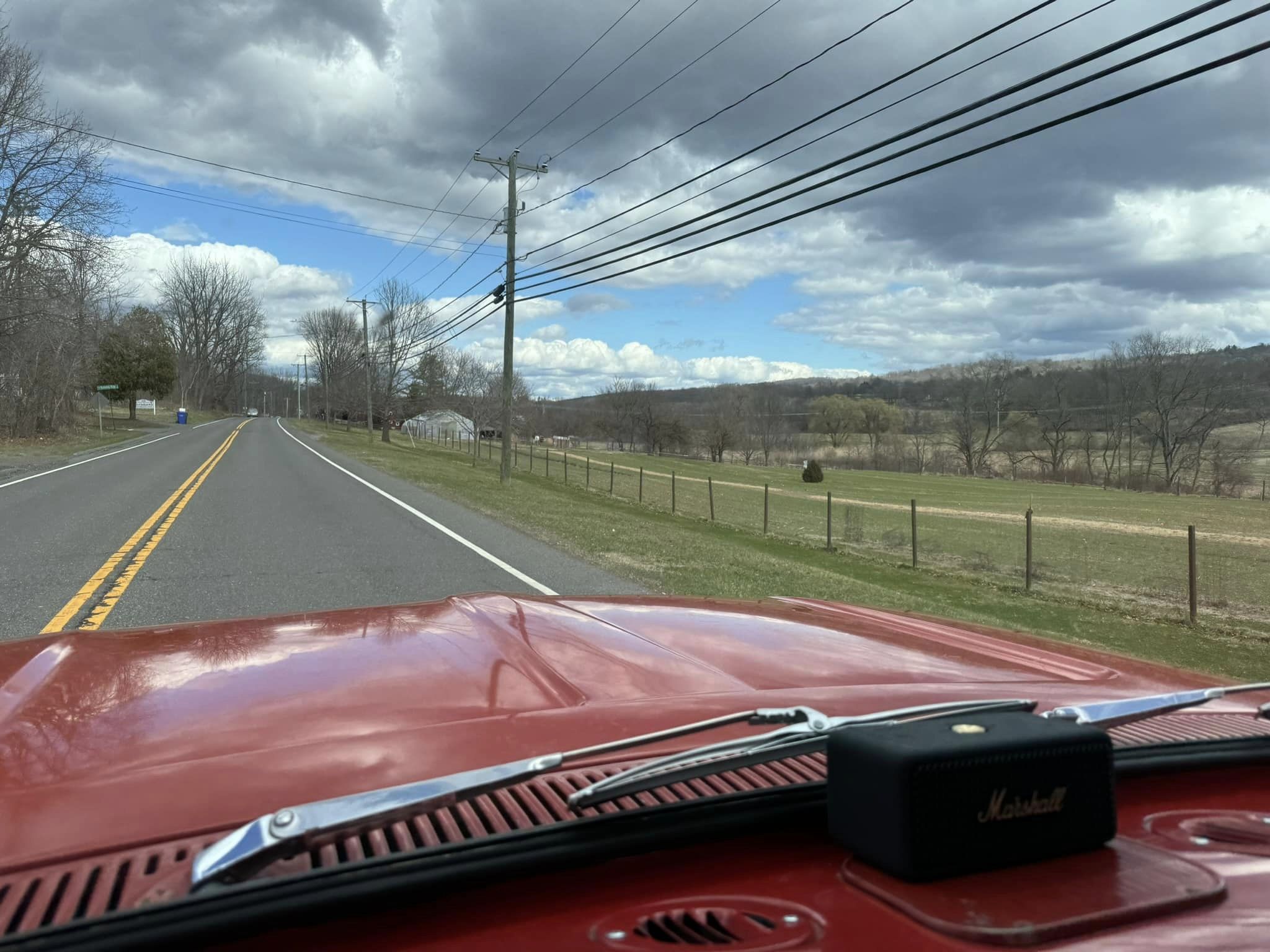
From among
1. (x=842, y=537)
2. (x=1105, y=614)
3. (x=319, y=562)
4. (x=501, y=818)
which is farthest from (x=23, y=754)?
(x=842, y=537)

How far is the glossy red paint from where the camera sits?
1399mm

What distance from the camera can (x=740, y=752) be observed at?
66.0 inches

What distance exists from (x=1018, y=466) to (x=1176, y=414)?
17.2 metres

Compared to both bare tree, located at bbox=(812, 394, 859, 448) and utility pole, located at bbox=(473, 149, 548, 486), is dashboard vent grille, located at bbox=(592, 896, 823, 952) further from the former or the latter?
bare tree, located at bbox=(812, 394, 859, 448)

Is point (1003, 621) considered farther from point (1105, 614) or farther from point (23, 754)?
point (23, 754)

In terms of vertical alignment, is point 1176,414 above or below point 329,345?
below

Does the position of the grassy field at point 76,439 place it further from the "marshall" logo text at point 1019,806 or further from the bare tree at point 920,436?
the bare tree at point 920,436

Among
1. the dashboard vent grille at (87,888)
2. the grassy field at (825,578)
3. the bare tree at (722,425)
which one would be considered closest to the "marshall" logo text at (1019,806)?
the dashboard vent grille at (87,888)

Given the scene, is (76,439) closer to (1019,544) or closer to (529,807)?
(1019,544)

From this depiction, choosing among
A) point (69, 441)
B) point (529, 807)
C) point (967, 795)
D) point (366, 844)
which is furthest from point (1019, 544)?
point (69, 441)

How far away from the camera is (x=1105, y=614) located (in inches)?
490

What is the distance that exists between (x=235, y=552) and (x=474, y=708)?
10669mm

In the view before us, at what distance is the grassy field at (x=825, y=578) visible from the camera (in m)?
10.7

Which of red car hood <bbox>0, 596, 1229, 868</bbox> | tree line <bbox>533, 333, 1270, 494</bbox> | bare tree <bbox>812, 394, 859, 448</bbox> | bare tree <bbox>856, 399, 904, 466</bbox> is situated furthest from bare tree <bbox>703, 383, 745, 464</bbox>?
red car hood <bbox>0, 596, 1229, 868</bbox>
